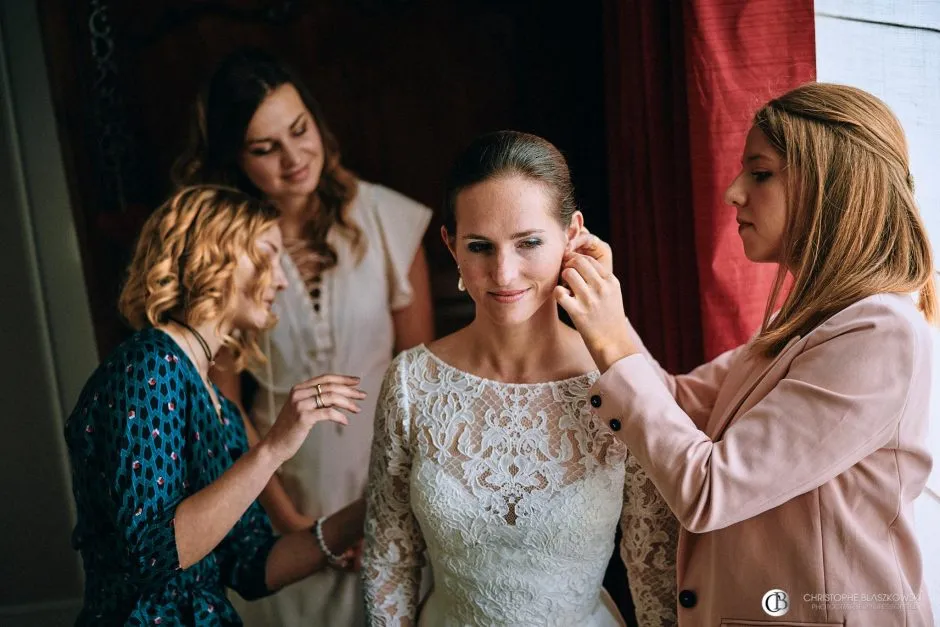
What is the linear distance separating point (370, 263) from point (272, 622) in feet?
3.37

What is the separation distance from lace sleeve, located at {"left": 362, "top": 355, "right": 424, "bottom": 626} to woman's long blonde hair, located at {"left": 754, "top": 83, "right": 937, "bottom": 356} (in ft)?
2.43

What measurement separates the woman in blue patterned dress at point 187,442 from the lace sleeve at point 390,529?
9 cm

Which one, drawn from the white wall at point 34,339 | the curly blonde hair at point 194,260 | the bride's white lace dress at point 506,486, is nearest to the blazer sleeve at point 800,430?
the bride's white lace dress at point 506,486

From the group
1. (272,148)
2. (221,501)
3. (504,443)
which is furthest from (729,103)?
(221,501)

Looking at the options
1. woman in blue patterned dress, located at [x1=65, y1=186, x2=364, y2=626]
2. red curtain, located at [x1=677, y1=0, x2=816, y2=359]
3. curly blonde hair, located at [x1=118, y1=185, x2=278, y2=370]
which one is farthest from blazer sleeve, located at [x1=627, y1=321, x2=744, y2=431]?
curly blonde hair, located at [x1=118, y1=185, x2=278, y2=370]

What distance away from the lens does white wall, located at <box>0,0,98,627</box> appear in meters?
2.08

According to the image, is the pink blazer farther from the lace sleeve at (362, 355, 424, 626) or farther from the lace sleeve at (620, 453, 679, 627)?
the lace sleeve at (362, 355, 424, 626)

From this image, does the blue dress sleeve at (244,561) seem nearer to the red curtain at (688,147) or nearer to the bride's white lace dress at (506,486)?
the bride's white lace dress at (506,486)

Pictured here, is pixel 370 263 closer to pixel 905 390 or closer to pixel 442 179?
pixel 442 179

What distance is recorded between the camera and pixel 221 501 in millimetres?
1523

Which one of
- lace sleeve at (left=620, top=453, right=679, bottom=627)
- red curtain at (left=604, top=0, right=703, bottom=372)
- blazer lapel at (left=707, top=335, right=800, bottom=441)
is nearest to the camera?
blazer lapel at (left=707, top=335, right=800, bottom=441)

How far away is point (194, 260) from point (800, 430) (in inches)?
50.2

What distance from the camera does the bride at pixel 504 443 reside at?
1.39 metres

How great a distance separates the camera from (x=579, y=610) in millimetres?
1498
